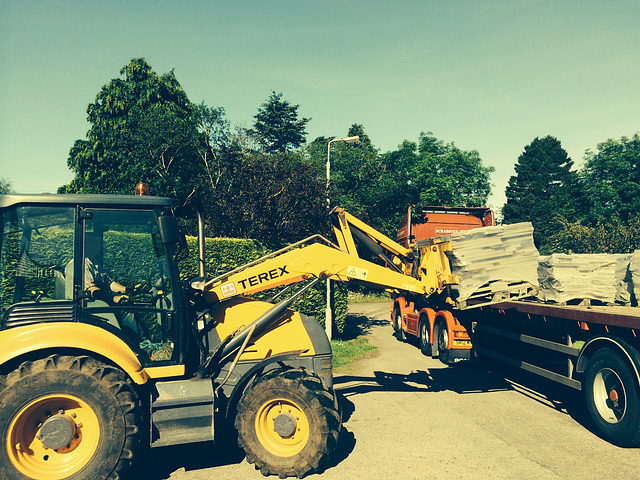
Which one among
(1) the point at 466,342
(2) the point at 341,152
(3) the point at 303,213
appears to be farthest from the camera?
(2) the point at 341,152

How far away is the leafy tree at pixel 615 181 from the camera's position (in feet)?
126

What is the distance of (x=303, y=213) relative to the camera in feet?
40.6

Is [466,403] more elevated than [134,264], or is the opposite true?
[134,264]

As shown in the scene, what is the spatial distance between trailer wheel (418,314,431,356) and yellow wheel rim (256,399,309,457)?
5988mm

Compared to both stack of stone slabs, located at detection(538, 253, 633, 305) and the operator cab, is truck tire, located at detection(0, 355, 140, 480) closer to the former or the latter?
the operator cab

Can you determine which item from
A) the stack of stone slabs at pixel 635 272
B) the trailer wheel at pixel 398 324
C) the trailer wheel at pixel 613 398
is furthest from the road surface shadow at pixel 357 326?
the stack of stone slabs at pixel 635 272

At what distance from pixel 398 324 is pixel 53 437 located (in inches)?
416

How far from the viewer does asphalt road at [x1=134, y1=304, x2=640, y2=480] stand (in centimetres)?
463

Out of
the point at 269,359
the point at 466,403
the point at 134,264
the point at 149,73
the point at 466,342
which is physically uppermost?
the point at 149,73

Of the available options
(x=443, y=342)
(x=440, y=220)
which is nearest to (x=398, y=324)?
(x=440, y=220)

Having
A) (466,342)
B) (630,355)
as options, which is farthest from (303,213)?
(630,355)

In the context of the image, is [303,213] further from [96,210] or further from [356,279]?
[96,210]

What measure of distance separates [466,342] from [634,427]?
3.63m

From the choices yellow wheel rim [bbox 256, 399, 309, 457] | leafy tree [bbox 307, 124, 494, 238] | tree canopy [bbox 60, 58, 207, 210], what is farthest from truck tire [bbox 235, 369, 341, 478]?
leafy tree [bbox 307, 124, 494, 238]
